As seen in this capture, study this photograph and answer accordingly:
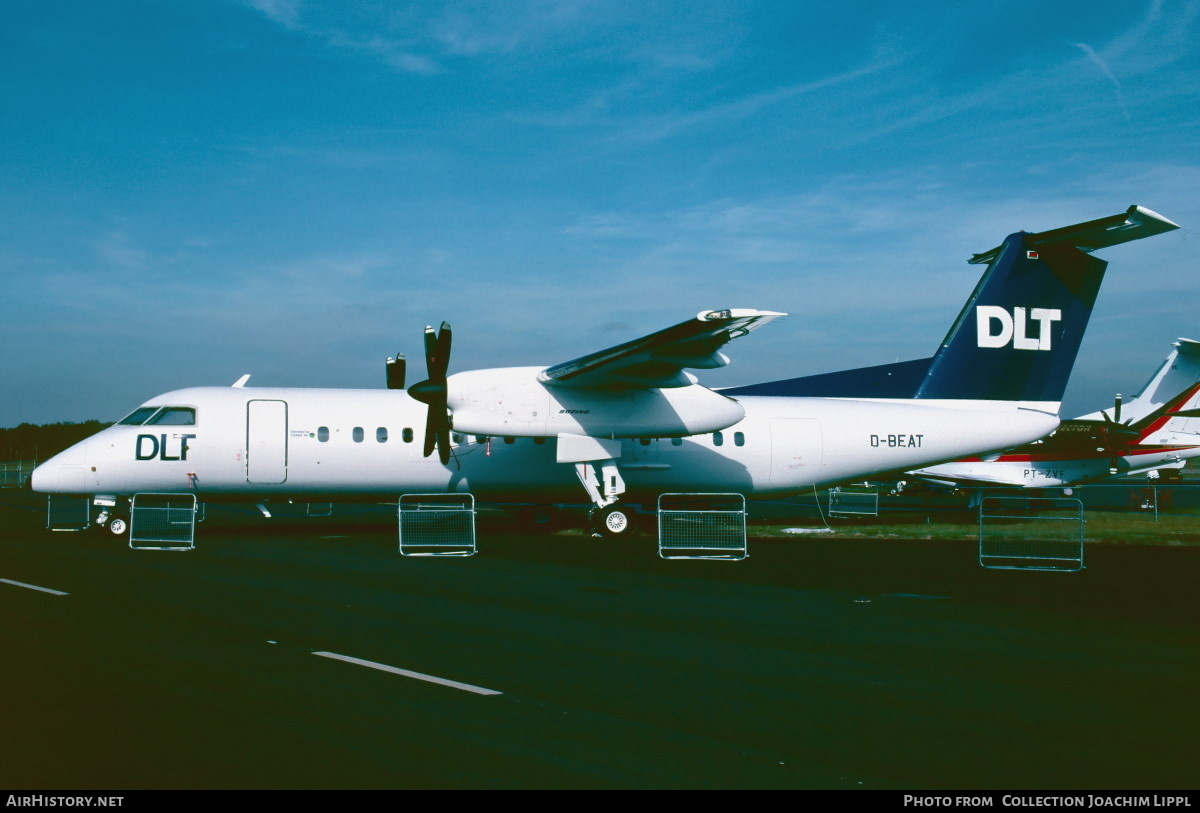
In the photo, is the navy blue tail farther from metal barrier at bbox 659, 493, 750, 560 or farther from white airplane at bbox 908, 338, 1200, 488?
white airplane at bbox 908, 338, 1200, 488

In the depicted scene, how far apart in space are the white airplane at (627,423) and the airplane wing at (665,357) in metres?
0.05

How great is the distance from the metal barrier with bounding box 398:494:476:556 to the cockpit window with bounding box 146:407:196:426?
470 cm

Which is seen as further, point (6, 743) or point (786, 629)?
point (786, 629)

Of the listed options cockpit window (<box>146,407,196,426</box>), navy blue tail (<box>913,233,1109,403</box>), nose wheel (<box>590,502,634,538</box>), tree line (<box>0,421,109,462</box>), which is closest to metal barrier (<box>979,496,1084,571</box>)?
navy blue tail (<box>913,233,1109,403</box>)

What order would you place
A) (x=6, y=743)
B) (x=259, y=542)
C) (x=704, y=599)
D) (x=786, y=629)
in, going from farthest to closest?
(x=259, y=542), (x=704, y=599), (x=786, y=629), (x=6, y=743)

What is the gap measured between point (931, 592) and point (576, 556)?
630cm

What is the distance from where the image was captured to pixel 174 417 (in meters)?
19.7

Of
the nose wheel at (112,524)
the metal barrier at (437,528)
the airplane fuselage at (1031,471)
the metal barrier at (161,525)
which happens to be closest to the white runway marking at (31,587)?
the metal barrier at (161,525)

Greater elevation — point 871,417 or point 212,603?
point 871,417

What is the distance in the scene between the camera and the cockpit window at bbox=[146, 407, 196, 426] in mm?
19641

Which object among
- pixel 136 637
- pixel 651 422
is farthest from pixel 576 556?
pixel 136 637

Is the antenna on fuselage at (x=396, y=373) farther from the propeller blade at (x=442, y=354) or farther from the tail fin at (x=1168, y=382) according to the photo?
the tail fin at (x=1168, y=382)

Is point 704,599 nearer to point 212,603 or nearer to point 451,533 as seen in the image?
point 212,603
